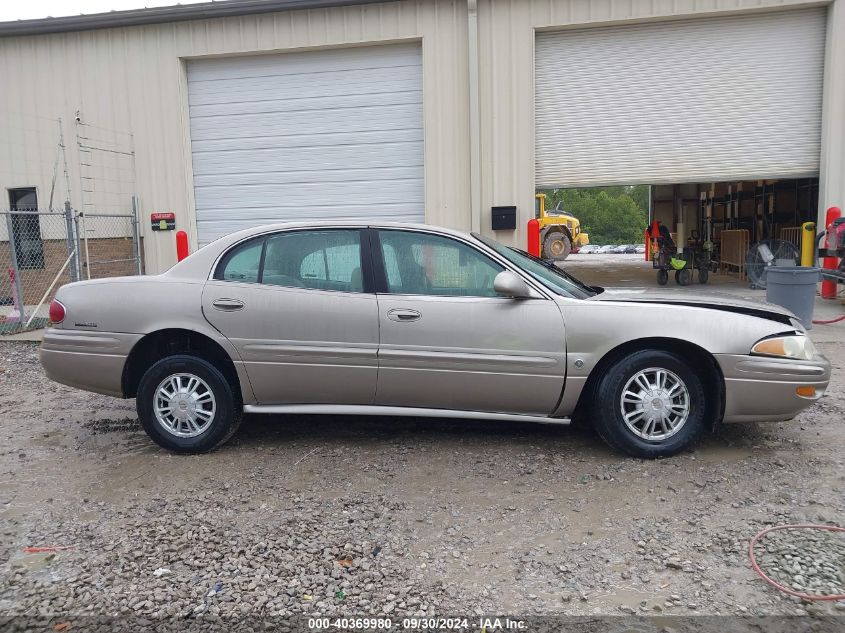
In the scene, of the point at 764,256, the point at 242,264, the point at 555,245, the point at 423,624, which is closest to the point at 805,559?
the point at 423,624

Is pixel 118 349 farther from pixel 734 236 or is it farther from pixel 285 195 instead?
pixel 734 236

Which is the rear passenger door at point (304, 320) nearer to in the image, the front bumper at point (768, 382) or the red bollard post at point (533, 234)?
the front bumper at point (768, 382)

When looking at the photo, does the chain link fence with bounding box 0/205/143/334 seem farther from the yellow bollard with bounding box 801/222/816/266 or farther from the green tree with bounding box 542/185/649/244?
the green tree with bounding box 542/185/649/244

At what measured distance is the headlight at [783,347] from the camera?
169 inches

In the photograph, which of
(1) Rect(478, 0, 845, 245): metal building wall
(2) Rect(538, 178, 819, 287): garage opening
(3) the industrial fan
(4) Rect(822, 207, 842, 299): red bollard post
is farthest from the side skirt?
(3) the industrial fan

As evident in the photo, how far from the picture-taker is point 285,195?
13219 mm

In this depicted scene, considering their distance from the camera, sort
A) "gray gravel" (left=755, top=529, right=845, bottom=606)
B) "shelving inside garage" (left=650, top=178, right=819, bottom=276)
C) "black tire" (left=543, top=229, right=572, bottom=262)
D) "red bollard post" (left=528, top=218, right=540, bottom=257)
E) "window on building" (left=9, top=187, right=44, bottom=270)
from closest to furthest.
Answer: "gray gravel" (left=755, top=529, right=845, bottom=606) < "red bollard post" (left=528, top=218, right=540, bottom=257) < "window on building" (left=9, top=187, right=44, bottom=270) < "shelving inside garage" (left=650, top=178, right=819, bottom=276) < "black tire" (left=543, top=229, right=572, bottom=262)

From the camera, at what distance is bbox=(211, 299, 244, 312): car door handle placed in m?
4.65

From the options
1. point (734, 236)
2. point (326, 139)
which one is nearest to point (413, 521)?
point (326, 139)

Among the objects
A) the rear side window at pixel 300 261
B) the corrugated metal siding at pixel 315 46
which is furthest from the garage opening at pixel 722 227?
the rear side window at pixel 300 261

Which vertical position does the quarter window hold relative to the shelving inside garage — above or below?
below

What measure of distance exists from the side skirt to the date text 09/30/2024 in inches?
72.3

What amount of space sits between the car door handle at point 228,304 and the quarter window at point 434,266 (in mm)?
995

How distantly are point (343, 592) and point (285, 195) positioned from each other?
11013 mm
